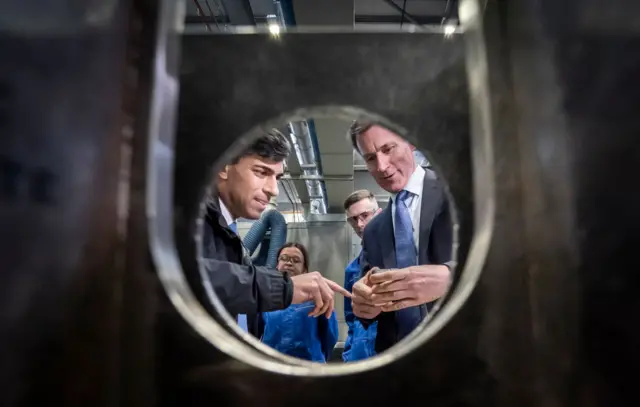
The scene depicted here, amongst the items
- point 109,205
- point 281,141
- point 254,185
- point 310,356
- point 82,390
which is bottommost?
point 310,356

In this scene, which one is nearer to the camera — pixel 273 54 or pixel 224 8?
pixel 273 54

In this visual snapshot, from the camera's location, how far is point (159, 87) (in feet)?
1.79

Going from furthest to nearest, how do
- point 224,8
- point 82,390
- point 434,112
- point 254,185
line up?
point 224,8 → point 254,185 → point 434,112 → point 82,390

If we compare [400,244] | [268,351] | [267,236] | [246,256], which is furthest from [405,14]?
[267,236]

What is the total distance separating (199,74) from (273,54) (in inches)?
4.0

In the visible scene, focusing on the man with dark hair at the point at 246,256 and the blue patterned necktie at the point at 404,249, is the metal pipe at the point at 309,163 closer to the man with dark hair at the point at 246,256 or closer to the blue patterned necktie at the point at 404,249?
the man with dark hair at the point at 246,256

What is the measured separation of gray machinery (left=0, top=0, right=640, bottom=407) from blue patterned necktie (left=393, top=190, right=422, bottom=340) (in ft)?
3.19

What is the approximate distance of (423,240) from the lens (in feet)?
4.71

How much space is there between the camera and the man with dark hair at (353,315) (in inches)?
67.2

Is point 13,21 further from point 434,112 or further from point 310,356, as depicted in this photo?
point 310,356

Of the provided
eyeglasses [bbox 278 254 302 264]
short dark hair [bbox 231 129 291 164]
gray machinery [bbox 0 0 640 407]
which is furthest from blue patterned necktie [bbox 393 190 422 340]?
eyeglasses [bbox 278 254 302 264]

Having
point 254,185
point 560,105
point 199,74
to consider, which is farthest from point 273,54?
point 254,185

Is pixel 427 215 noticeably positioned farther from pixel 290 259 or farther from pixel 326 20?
pixel 290 259

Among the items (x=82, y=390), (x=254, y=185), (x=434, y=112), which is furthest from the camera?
(x=254, y=185)
